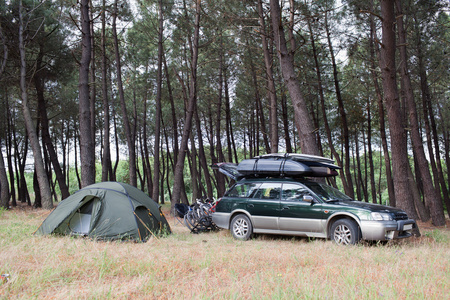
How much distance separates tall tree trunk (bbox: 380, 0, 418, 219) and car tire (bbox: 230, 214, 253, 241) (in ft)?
14.1

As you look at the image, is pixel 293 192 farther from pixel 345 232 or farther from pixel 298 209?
pixel 345 232

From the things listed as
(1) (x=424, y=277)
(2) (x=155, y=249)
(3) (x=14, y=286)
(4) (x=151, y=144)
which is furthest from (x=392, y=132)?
(4) (x=151, y=144)

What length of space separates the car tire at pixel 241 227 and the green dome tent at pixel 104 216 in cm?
185

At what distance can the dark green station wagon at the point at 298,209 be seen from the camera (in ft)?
23.2

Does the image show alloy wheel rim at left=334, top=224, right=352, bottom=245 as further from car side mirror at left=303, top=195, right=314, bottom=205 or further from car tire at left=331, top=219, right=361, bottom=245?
car side mirror at left=303, top=195, right=314, bottom=205

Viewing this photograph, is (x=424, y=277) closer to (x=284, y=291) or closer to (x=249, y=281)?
(x=284, y=291)

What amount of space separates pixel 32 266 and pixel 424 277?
5.14 metres

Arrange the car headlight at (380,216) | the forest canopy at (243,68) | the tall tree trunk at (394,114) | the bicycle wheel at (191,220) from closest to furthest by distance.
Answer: the car headlight at (380,216) → the tall tree trunk at (394,114) → the bicycle wheel at (191,220) → the forest canopy at (243,68)

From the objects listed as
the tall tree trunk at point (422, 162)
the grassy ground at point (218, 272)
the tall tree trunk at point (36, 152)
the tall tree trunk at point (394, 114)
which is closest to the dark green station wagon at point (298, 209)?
the grassy ground at point (218, 272)

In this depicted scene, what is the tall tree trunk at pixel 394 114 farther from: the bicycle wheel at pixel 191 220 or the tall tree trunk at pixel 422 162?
the bicycle wheel at pixel 191 220

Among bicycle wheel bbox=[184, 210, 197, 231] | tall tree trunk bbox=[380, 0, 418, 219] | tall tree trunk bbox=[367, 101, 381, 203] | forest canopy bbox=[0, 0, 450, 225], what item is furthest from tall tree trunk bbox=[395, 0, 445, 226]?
bicycle wheel bbox=[184, 210, 197, 231]

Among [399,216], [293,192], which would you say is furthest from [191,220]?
[399,216]

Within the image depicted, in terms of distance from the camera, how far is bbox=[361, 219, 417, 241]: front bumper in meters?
6.82

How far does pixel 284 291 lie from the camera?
12.6ft
